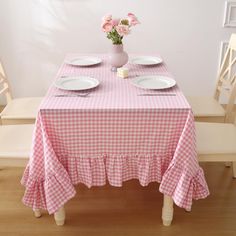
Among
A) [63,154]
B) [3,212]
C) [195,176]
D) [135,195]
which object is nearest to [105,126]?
[63,154]

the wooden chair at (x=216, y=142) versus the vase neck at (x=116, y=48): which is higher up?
the vase neck at (x=116, y=48)

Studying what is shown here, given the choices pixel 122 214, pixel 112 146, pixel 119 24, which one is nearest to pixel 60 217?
pixel 122 214

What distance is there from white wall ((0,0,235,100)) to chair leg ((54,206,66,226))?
170 cm

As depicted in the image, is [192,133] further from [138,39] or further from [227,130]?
[138,39]

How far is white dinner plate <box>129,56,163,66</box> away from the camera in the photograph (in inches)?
85.4

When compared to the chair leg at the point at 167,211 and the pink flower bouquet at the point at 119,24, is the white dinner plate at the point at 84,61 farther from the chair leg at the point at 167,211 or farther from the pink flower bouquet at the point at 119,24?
the chair leg at the point at 167,211

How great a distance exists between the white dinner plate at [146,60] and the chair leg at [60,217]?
3.43 ft

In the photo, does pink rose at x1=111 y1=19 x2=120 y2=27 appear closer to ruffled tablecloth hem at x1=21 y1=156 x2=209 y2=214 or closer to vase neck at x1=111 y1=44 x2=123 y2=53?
vase neck at x1=111 y1=44 x2=123 y2=53

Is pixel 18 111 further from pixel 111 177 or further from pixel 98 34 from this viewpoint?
pixel 98 34

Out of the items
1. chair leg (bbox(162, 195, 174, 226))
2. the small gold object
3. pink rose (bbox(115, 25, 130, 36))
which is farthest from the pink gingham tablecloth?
pink rose (bbox(115, 25, 130, 36))

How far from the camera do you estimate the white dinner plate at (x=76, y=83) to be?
1.76m

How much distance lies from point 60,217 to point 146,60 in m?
1.16

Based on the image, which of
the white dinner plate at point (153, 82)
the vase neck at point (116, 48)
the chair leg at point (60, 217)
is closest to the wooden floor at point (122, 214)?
the chair leg at point (60, 217)

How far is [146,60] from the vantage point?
2.25 metres
